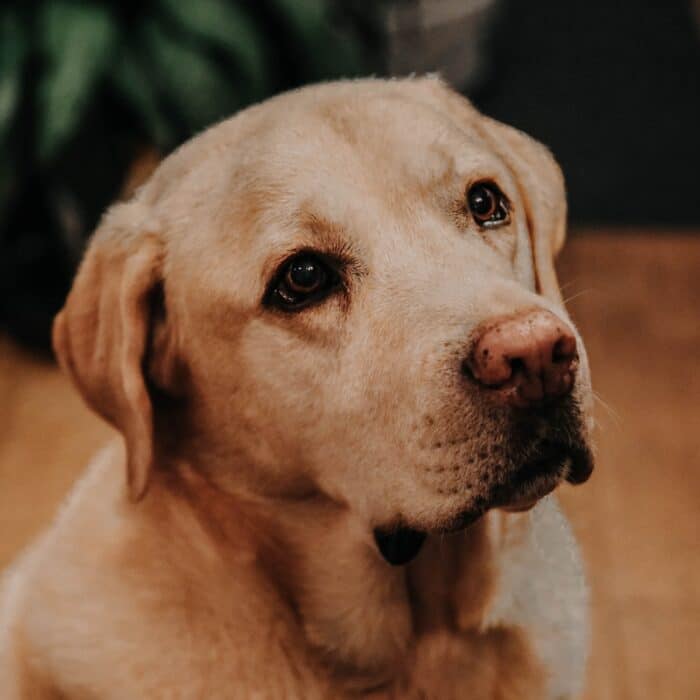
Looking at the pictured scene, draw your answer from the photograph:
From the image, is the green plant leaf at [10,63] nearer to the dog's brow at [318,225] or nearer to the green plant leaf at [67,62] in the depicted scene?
the green plant leaf at [67,62]

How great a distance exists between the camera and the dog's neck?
169 centimetres

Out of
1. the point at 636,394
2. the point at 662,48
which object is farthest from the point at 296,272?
the point at 662,48

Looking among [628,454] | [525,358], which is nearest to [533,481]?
[525,358]

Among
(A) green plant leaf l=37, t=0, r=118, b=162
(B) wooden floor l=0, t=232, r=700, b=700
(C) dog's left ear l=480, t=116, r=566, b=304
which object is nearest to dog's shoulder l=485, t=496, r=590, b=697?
(C) dog's left ear l=480, t=116, r=566, b=304

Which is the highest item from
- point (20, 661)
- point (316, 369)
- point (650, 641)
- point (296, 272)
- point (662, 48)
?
point (296, 272)

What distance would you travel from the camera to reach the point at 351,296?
1506 millimetres

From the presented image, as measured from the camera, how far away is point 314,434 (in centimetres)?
154

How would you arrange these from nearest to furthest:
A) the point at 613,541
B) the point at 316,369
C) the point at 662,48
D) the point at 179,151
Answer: the point at 316,369 < the point at 179,151 < the point at 613,541 < the point at 662,48

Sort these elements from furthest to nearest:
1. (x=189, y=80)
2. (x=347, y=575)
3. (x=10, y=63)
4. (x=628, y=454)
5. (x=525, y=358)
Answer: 1. (x=189, y=80)
2. (x=10, y=63)
3. (x=628, y=454)
4. (x=347, y=575)
5. (x=525, y=358)

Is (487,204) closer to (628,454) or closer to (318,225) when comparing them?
(318,225)

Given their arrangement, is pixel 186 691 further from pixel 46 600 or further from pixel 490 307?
pixel 490 307

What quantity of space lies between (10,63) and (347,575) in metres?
2.48

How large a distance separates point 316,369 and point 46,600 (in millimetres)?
682

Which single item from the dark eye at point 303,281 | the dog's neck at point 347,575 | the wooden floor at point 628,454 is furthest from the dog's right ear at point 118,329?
the wooden floor at point 628,454
